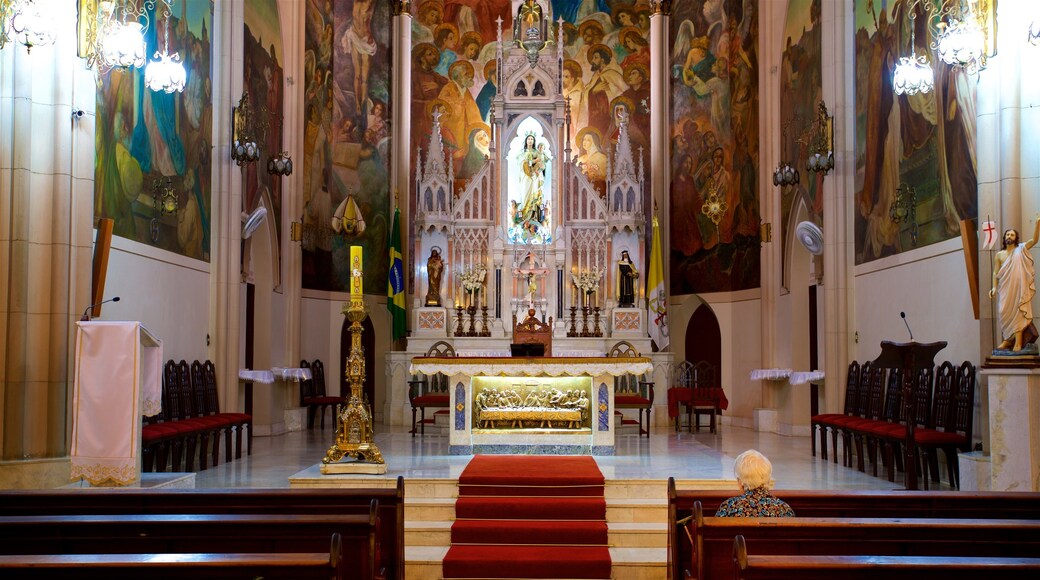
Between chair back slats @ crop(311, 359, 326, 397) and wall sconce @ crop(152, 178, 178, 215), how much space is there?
20.3 ft

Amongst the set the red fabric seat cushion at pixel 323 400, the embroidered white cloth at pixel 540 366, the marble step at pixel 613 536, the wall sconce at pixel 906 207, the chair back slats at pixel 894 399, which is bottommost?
the marble step at pixel 613 536

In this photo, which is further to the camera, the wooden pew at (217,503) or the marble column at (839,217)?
the marble column at (839,217)

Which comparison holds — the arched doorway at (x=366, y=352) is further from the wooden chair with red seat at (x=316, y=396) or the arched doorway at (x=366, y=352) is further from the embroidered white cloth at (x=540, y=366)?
the embroidered white cloth at (x=540, y=366)

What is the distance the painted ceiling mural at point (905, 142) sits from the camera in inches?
405

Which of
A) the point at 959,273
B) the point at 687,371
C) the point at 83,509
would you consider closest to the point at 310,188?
the point at 687,371

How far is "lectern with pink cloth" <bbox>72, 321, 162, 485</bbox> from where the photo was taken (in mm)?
7863

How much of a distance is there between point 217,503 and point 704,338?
49.4 ft

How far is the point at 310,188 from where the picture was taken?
17.8 metres

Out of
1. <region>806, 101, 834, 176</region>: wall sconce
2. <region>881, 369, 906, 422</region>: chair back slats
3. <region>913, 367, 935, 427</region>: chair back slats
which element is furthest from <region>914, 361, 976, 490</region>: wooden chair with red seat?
<region>806, 101, 834, 176</region>: wall sconce

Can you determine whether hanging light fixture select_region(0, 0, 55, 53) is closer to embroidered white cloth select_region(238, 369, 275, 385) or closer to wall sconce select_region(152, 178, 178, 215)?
wall sconce select_region(152, 178, 178, 215)

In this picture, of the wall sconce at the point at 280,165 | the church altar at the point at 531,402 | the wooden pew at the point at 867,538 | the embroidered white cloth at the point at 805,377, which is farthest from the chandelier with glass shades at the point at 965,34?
→ the wall sconce at the point at 280,165

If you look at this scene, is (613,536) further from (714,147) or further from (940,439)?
(714,147)

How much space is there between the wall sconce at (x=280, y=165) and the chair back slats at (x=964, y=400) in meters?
10.3

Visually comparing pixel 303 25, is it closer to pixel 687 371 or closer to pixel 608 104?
pixel 608 104
